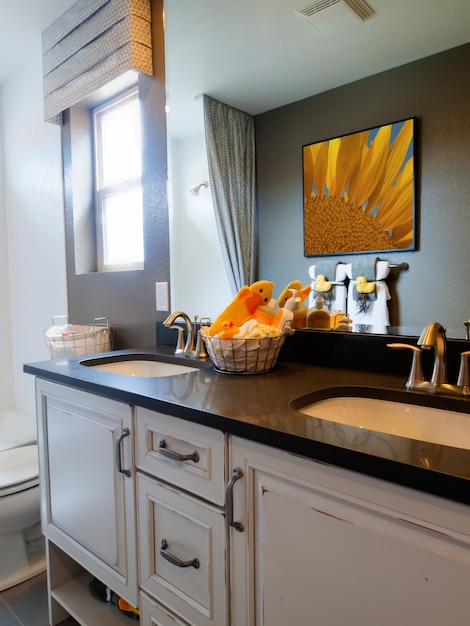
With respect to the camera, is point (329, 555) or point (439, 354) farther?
point (439, 354)

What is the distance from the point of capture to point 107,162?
87.2 inches

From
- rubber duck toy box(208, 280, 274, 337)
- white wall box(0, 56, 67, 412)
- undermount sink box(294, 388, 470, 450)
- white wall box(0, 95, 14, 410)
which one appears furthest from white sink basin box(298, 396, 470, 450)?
white wall box(0, 95, 14, 410)

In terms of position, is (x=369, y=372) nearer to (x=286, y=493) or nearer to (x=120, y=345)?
(x=286, y=493)

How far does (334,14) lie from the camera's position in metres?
1.18

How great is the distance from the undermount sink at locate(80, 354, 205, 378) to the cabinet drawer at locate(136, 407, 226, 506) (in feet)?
1.51

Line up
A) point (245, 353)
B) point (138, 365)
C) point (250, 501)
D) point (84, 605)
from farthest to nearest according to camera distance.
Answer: point (138, 365)
point (84, 605)
point (245, 353)
point (250, 501)

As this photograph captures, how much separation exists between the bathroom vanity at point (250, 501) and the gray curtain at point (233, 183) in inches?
18.6

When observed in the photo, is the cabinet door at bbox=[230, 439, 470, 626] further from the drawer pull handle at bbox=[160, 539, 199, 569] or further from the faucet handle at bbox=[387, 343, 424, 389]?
the faucet handle at bbox=[387, 343, 424, 389]

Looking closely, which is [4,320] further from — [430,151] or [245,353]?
[430,151]

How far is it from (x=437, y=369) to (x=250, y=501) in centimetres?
51

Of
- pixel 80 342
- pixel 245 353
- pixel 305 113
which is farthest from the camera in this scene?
pixel 80 342

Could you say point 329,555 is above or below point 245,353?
below

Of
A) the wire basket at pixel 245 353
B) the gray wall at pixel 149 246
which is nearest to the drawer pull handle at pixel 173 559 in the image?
the wire basket at pixel 245 353

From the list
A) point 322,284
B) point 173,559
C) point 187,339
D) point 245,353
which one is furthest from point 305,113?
point 173,559
